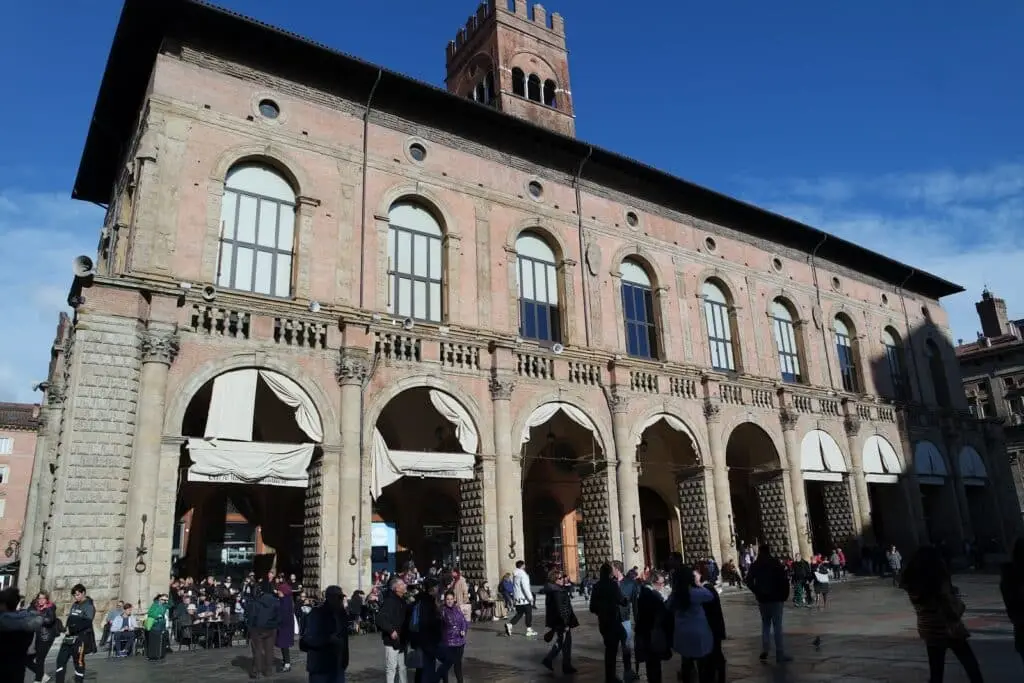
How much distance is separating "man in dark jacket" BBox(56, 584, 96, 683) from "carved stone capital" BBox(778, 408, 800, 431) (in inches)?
919

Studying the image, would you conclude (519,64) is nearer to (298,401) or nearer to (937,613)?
(298,401)

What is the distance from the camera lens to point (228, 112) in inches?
767

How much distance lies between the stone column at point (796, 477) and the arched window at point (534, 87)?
1851 centimetres

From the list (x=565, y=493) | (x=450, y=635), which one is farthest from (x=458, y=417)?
(x=450, y=635)

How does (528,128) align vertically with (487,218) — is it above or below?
above

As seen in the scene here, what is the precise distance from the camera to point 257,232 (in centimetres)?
1962

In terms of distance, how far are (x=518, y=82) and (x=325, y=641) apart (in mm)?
31537

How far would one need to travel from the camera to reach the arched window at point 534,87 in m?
35.8

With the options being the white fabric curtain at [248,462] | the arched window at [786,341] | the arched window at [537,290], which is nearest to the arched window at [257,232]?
the white fabric curtain at [248,462]

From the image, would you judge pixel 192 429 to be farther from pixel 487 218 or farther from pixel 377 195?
pixel 487 218

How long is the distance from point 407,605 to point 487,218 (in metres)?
16.2

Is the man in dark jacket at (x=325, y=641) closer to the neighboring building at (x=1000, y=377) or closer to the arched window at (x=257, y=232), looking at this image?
the arched window at (x=257, y=232)

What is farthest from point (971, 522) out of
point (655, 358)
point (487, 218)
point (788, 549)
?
point (487, 218)

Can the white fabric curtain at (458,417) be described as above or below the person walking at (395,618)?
above
